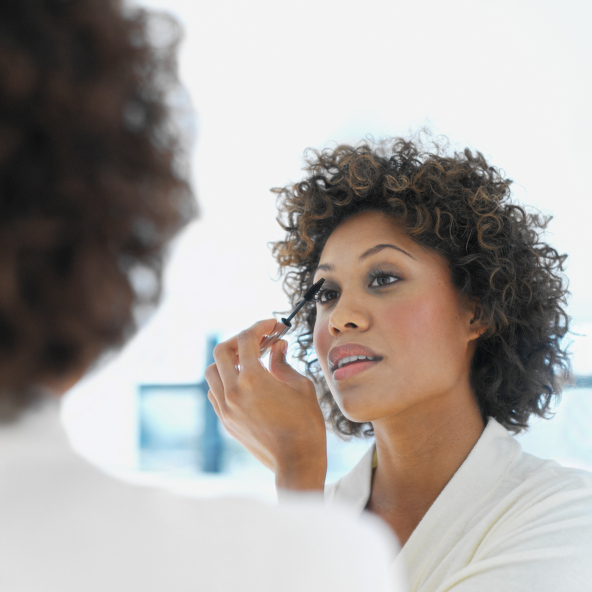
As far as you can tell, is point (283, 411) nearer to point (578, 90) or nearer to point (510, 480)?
point (510, 480)

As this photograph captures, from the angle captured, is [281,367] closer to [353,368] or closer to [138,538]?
[353,368]

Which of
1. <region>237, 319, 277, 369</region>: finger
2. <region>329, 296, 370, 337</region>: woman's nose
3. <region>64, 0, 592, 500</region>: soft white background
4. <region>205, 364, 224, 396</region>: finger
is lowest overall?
<region>205, 364, 224, 396</region>: finger

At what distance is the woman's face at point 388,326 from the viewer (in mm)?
1046

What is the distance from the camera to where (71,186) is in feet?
1.11

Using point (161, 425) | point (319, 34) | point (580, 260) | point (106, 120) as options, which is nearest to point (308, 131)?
point (319, 34)

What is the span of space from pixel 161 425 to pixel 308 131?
84.7 inches

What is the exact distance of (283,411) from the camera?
2.83 feet

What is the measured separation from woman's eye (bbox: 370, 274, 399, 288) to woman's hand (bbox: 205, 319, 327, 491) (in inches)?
8.7

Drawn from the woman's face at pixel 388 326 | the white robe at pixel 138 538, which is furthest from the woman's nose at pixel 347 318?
the white robe at pixel 138 538

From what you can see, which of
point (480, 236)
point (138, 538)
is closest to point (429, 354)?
point (480, 236)

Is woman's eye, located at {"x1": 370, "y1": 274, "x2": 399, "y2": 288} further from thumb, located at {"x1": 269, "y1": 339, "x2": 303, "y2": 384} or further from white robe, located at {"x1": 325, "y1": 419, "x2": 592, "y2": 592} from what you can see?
white robe, located at {"x1": 325, "y1": 419, "x2": 592, "y2": 592}

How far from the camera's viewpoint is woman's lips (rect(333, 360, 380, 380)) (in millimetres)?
1055

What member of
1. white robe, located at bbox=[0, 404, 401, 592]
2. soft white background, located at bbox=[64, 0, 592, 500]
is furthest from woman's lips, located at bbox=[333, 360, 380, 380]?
soft white background, located at bbox=[64, 0, 592, 500]

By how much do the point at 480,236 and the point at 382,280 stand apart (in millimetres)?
223
